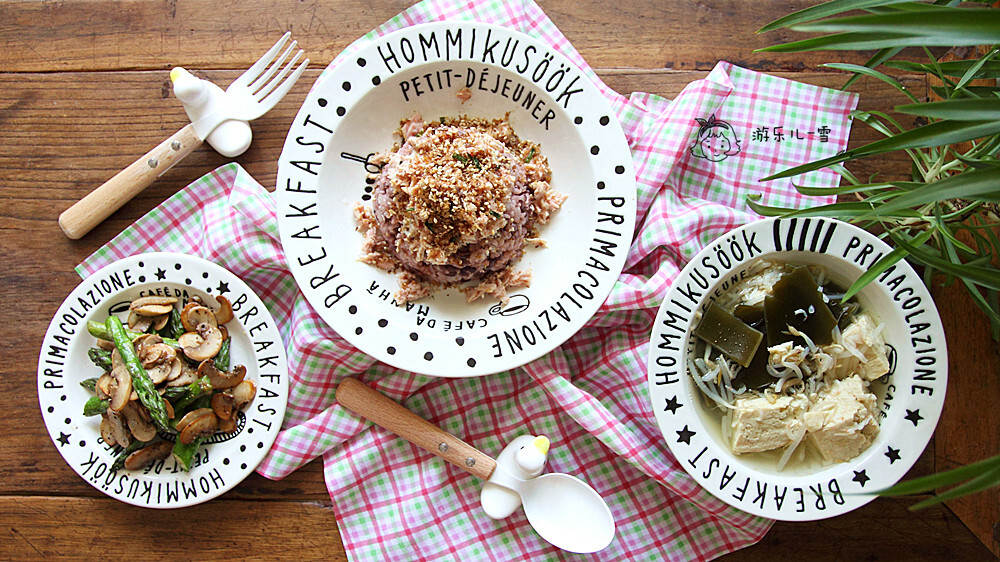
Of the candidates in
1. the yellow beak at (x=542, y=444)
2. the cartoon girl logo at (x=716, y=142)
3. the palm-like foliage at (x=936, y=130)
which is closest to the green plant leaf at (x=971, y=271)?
the palm-like foliage at (x=936, y=130)

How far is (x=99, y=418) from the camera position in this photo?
2.37 metres

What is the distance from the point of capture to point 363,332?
7.06 feet

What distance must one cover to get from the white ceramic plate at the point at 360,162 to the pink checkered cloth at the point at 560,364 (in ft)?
0.81

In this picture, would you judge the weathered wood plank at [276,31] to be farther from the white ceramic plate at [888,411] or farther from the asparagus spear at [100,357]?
the asparagus spear at [100,357]

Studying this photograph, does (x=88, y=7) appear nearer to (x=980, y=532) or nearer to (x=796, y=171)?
(x=796, y=171)

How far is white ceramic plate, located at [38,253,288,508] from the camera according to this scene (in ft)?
7.65

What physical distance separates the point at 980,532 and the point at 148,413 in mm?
3041

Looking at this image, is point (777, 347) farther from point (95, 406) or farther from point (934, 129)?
point (95, 406)

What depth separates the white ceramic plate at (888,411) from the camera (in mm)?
2041

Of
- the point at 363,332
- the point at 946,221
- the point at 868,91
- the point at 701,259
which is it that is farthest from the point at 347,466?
the point at 868,91

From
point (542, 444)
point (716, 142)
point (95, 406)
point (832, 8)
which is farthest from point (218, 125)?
point (832, 8)

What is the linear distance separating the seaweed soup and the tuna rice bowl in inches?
26.4

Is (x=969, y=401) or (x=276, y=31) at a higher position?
(x=276, y=31)

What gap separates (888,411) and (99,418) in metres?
2.70
